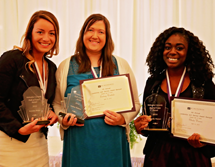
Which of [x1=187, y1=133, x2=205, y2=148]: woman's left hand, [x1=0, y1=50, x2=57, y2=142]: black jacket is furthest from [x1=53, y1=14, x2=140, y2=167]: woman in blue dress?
[x1=187, y1=133, x2=205, y2=148]: woman's left hand

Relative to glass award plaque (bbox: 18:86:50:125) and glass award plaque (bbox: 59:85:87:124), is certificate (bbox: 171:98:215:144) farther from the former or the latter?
glass award plaque (bbox: 18:86:50:125)

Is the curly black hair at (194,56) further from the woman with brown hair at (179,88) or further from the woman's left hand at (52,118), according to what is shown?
the woman's left hand at (52,118)

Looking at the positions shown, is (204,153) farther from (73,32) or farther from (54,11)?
(54,11)

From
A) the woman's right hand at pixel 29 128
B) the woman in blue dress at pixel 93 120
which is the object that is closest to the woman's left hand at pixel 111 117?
the woman in blue dress at pixel 93 120

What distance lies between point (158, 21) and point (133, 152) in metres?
2.43

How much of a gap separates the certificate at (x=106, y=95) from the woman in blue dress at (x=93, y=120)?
0.21 feet

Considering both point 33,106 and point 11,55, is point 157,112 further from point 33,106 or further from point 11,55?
point 11,55

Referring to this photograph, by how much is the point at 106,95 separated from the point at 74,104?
0.26 meters

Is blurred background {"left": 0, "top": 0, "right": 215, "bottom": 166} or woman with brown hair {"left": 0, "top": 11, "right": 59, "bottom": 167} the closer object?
woman with brown hair {"left": 0, "top": 11, "right": 59, "bottom": 167}

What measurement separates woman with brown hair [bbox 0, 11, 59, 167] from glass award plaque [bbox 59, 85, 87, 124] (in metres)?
0.16

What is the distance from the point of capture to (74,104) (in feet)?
5.49

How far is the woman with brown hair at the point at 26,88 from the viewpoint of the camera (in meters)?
1.60

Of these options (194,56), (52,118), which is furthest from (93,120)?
(194,56)

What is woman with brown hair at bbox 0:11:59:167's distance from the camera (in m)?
1.60
